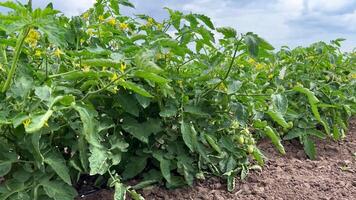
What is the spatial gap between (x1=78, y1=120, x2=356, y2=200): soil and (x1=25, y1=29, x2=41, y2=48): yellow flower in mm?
680

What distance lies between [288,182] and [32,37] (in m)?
1.42

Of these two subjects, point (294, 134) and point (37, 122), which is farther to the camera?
point (294, 134)

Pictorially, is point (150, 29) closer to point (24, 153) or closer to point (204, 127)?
point (204, 127)

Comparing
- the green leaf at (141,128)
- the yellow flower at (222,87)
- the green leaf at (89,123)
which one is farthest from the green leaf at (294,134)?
the green leaf at (89,123)

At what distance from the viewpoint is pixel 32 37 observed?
211 cm

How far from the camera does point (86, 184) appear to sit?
244cm

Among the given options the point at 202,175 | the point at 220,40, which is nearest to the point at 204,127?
the point at 202,175

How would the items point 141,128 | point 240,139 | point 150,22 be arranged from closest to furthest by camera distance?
point 141,128 → point 240,139 → point 150,22

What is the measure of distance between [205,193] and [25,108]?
0.93 metres

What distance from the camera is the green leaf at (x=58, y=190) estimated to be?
6.48 ft

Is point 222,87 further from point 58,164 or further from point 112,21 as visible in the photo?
point 58,164

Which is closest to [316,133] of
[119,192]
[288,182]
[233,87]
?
[288,182]

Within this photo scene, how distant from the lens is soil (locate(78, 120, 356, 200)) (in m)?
2.45

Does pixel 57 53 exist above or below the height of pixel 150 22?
below
